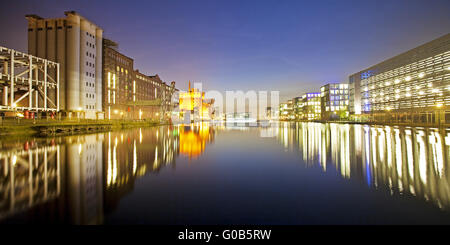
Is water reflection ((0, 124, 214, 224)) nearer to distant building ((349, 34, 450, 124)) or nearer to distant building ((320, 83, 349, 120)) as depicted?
distant building ((349, 34, 450, 124))

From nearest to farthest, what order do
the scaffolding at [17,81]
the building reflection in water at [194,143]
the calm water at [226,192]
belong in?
the calm water at [226,192] → the building reflection in water at [194,143] → the scaffolding at [17,81]

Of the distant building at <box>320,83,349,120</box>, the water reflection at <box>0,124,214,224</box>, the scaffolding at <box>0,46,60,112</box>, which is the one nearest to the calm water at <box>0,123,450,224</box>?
the water reflection at <box>0,124,214,224</box>

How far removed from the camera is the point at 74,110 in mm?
58312

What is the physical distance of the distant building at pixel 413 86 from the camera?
52.1m

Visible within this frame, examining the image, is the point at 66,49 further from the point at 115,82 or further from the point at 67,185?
the point at 67,185

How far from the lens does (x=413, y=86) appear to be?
6166 cm

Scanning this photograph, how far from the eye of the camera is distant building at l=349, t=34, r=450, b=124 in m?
52.1

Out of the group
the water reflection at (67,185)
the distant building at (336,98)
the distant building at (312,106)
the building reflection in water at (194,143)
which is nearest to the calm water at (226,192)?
the water reflection at (67,185)

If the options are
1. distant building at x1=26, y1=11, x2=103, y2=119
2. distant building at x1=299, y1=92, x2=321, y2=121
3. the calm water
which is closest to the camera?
the calm water

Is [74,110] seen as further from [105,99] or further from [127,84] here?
[127,84]

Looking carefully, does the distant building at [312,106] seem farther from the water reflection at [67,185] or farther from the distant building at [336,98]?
the water reflection at [67,185]
